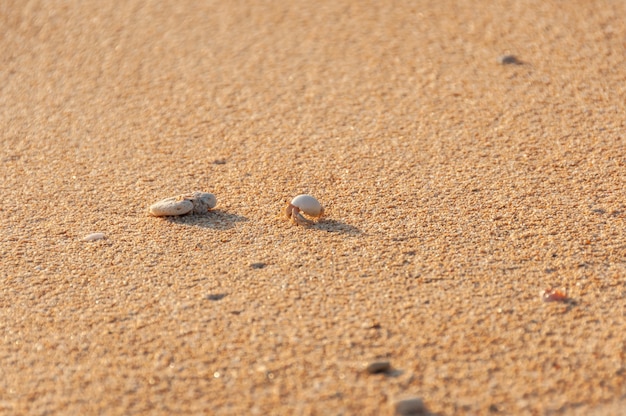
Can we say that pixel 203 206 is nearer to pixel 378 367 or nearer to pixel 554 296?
pixel 378 367

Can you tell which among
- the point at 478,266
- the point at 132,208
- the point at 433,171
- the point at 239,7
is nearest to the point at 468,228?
the point at 478,266

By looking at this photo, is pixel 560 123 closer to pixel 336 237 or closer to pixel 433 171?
pixel 433 171

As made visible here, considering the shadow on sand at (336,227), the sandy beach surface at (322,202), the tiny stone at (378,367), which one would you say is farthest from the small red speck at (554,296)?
the shadow on sand at (336,227)

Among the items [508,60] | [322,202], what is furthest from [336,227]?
[508,60]

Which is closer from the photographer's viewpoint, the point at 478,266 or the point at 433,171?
the point at 478,266

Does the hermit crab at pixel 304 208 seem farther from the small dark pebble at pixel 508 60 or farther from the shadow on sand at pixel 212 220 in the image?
the small dark pebble at pixel 508 60
